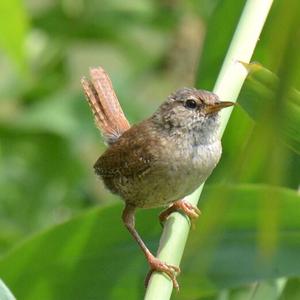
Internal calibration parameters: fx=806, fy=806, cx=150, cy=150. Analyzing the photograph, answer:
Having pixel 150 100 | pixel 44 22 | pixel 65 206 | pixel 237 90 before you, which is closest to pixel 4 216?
pixel 65 206

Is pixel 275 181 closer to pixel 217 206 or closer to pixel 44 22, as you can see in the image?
pixel 217 206

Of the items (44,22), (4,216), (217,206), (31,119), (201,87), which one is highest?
(217,206)

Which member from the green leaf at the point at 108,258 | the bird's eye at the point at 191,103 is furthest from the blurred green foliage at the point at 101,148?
the bird's eye at the point at 191,103

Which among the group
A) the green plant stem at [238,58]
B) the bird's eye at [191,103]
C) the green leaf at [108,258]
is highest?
the green plant stem at [238,58]

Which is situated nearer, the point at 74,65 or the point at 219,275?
the point at 219,275

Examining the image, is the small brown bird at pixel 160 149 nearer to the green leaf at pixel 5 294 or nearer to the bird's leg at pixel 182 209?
the bird's leg at pixel 182 209

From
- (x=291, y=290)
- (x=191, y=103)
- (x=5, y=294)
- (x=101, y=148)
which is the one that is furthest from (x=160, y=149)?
(x=101, y=148)

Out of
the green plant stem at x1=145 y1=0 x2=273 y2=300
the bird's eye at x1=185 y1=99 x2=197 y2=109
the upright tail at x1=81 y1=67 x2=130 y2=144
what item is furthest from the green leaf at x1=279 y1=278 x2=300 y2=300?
the upright tail at x1=81 y1=67 x2=130 y2=144

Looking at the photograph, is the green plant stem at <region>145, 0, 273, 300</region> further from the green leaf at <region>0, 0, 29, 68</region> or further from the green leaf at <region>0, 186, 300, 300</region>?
the green leaf at <region>0, 0, 29, 68</region>

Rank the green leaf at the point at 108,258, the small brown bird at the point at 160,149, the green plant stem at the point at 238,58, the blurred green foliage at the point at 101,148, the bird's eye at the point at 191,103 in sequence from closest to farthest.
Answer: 1. the blurred green foliage at the point at 101,148
2. the green plant stem at the point at 238,58
3. the green leaf at the point at 108,258
4. the small brown bird at the point at 160,149
5. the bird's eye at the point at 191,103
